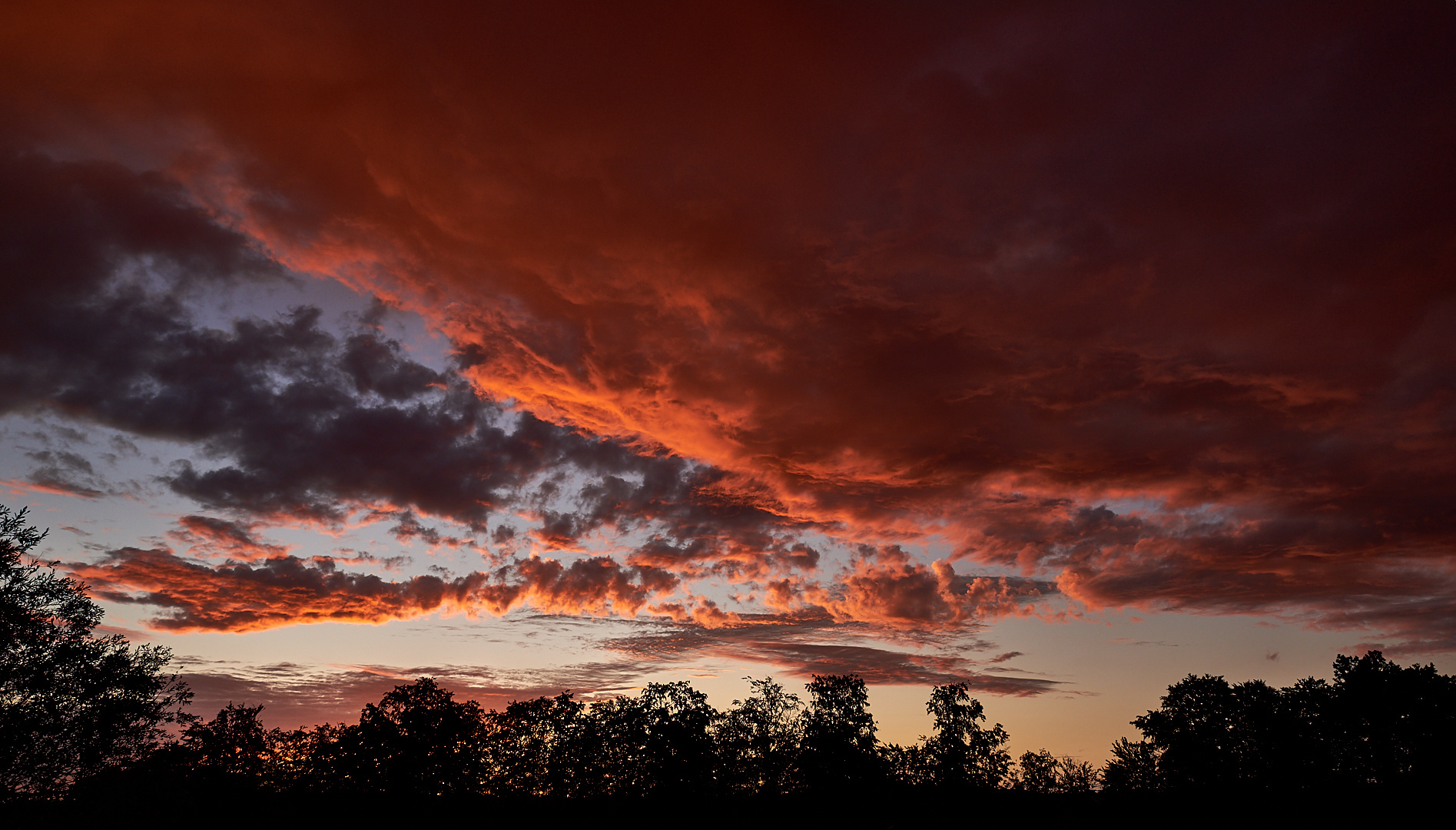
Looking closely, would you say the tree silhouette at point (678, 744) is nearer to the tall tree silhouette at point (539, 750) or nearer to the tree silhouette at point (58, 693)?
the tall tree silhouette at point (539, 750)

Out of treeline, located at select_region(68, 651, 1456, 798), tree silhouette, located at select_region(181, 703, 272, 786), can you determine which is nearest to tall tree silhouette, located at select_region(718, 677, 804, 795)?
treeline, located at select_region(68, 651, 1456, 798)

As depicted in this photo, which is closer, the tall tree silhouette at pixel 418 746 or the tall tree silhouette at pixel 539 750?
the tall tree silhouette at pixel 418 746

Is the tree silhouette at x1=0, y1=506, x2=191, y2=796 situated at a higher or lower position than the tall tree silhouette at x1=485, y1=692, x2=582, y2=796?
higher

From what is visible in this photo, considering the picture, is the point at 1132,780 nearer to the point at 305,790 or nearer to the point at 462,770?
the point at 462,770

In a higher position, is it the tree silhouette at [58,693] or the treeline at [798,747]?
the tree silhouette at [58,693]

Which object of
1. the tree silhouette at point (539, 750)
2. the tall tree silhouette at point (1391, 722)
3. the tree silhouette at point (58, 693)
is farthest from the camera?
the tree silhouette at point (539, 750)

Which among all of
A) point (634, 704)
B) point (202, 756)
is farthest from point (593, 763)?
point (202, 756)

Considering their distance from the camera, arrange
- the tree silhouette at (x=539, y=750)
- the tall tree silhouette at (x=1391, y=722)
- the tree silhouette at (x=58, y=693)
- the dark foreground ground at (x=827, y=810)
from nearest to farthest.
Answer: the tree silhouette at (x=58, y=693), the dark foreground ground at (x=827, y=810), the tall tree silhouette at (x=1391, y=722), the tree silhouette at (x=539, y=750)

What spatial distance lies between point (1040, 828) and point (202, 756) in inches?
2976

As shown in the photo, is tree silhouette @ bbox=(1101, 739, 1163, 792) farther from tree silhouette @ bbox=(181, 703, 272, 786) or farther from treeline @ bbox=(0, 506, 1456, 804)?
tree silhouette @ bbox=(181, 703, 272, 786)

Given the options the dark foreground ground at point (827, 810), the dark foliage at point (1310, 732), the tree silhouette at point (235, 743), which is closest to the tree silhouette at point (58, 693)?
the dark foreground ground at point (827, 810)

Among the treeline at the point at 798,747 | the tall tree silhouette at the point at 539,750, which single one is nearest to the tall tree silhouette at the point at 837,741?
the treeline at the point at 798,747

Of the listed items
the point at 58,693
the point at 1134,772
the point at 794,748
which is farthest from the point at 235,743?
the point at 1134,772

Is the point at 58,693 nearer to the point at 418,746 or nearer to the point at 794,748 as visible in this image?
the point at 418,746
